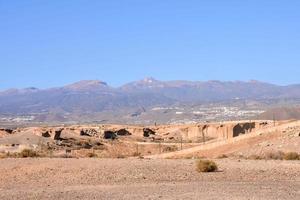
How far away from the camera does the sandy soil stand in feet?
68.6

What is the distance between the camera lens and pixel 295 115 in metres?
147

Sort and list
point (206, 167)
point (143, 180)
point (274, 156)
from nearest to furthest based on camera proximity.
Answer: point (143, 180), point (206, 167), point (274, 156)

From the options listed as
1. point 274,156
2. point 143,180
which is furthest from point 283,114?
point 143,180

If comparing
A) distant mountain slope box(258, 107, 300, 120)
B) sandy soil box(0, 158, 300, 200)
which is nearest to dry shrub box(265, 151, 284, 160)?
sandy soil box(0, 158, 300, 200)

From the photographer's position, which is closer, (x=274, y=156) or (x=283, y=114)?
(x=274, y=156)

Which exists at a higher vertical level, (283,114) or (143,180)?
(283,114)

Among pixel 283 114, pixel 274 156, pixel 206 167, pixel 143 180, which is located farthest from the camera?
pixel 283 114

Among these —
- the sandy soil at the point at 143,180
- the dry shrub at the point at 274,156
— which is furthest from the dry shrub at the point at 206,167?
the dry shrub at the point at 274,156

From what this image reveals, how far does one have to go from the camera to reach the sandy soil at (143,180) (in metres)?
20.9

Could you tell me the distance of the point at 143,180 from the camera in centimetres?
2545

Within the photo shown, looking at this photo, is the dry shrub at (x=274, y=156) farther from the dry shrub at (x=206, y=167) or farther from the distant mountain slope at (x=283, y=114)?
the distant mountain slope at (x=283, y=114)

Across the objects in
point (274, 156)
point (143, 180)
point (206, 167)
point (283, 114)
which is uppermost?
point (283, 114)

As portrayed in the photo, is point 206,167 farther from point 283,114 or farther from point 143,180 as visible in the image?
point 283,114

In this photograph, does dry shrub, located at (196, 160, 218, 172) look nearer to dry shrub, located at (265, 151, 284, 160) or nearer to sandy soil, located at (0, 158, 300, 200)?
sandy soil, located at (0, 158, 300, 200)
